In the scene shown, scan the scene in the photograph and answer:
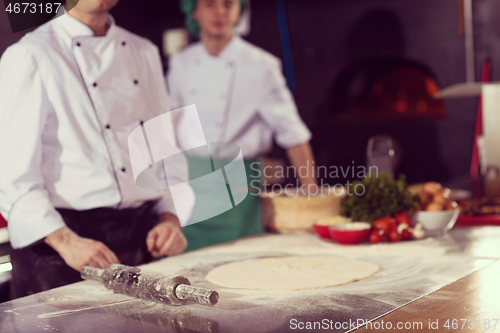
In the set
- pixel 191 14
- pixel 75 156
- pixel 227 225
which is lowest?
pixel 227 225

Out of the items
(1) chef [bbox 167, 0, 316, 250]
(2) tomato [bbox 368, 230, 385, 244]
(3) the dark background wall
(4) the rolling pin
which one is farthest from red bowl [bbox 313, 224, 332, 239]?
(3) the dark background wall

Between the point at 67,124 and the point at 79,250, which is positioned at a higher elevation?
the point at 67,124

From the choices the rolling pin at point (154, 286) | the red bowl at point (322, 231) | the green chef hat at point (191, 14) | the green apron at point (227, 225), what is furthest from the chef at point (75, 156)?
the green chef hat at point (191, 14)

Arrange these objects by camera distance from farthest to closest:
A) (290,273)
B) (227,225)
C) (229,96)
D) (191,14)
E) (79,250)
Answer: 1. (191,14)
2. (229,96)
3. (227,225)
4. (79,250)
5. (290,273)

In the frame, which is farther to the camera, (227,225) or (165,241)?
(227,225)

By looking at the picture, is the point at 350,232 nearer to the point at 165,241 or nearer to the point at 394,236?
the point at 394,236

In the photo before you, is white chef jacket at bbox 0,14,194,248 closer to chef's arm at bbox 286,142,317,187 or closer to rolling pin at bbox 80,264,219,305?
rolling pin at bbox 80,264,219,305

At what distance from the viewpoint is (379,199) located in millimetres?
1702

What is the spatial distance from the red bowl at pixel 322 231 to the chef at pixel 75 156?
1.40ft

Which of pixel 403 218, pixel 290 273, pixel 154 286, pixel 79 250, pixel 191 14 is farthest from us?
pixel 191 14

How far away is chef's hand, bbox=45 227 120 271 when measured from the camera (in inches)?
55.4

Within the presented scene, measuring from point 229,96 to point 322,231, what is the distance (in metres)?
1.38

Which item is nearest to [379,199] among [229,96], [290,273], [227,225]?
[290,273]

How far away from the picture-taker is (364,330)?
0.89m
